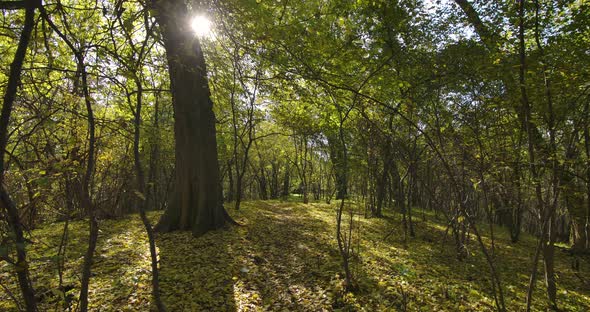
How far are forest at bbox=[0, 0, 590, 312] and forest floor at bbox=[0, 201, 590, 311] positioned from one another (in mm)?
42

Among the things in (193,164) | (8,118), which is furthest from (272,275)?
(8,118)

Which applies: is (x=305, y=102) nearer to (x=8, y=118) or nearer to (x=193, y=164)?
(x=193, y=164)

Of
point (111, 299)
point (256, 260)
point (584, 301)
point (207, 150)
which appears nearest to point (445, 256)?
point (584, 301)

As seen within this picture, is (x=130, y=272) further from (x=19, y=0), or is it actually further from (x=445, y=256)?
(x=445, y=256)

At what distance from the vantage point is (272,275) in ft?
17.2

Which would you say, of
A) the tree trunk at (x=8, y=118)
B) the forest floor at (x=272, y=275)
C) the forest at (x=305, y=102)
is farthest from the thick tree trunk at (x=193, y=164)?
the tree trunk at (x=8, y=118)

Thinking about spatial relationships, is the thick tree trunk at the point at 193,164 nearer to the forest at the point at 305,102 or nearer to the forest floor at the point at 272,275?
the forest at the point at 305,102

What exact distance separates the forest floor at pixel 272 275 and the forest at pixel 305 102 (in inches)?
1.7

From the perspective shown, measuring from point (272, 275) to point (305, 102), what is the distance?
3.54m

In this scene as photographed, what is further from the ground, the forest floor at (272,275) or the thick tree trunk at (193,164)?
the thick tree trunk at (193,164)

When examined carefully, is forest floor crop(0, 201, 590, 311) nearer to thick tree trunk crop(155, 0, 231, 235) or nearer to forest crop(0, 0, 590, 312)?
forest crop(0, 0, 590, 312)

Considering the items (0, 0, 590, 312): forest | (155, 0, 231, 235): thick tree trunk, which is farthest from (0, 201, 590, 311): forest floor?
(155, 0, 231, 235): thick tree trunk

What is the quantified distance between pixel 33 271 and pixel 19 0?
466 centimetres

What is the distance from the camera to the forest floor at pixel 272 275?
13.8 ft
